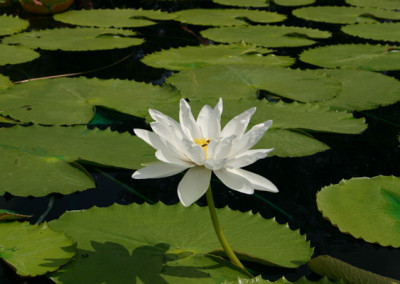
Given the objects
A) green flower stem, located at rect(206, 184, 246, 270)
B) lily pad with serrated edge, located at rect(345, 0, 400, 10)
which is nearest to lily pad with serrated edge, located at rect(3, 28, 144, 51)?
green flower stem, located at rect(206, 184, 246, 270)

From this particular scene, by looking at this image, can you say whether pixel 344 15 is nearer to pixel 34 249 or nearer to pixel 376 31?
pixel 376 31

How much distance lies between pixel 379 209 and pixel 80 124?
1000 millimetres

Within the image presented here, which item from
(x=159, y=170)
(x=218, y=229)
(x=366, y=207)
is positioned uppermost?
(x=159, y=170)

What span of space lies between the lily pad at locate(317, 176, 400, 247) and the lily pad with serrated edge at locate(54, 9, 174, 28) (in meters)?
2.28

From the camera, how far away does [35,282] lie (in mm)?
974

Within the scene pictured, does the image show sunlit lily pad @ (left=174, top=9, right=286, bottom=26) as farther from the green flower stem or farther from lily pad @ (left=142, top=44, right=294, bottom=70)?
the green flower stem

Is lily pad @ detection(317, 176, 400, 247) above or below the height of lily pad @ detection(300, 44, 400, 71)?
below

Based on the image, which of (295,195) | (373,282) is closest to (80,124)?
(295,195)

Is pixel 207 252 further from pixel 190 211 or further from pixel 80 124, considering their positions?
pixel 80 124

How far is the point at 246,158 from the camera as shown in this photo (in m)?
0.78

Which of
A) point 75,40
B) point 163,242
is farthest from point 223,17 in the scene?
point 163,242

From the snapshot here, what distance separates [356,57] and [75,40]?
1.53m

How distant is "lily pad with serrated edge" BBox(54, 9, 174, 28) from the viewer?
326 cm

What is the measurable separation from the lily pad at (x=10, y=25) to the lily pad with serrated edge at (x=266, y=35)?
112cm
